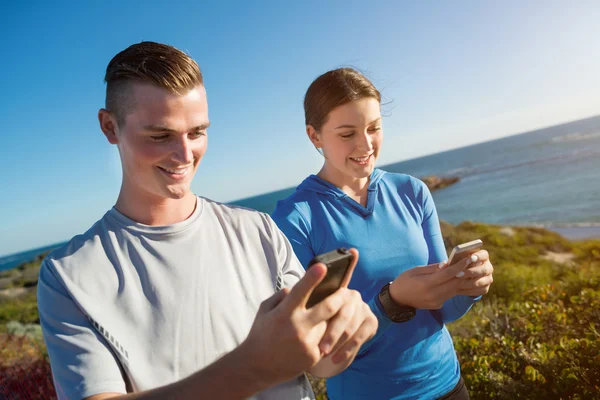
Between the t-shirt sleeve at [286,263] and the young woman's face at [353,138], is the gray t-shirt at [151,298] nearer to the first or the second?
the t-shirt sleeve at [286,263]

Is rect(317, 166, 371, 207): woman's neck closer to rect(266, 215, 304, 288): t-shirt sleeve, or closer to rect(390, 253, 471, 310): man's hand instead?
rect(390, 253, 471, 310): man's hand

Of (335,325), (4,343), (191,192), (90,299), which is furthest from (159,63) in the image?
(4,343)

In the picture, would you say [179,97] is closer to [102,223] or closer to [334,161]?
[102,223]

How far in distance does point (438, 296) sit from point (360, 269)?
418 mm

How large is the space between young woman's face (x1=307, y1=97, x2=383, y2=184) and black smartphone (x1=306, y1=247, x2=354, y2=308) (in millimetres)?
1393

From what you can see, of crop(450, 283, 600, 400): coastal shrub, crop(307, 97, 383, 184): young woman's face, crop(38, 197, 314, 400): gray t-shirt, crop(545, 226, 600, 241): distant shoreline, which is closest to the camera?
crop(38, 197, 314, 400): gray t-shirt

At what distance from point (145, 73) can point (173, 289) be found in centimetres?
74

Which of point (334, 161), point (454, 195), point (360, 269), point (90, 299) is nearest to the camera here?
point (90, 299)

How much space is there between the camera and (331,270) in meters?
1.10

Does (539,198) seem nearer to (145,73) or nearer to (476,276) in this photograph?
(476,276)

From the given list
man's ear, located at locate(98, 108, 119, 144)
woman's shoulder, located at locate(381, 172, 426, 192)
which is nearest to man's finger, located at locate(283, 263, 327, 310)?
man's ear, located at locate(98, 108, 119, 144)

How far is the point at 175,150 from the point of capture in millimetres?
1452

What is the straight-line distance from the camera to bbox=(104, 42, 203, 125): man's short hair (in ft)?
4.59

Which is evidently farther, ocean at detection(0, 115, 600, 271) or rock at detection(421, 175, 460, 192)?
rock at detection(421, 175, 460, 192)
